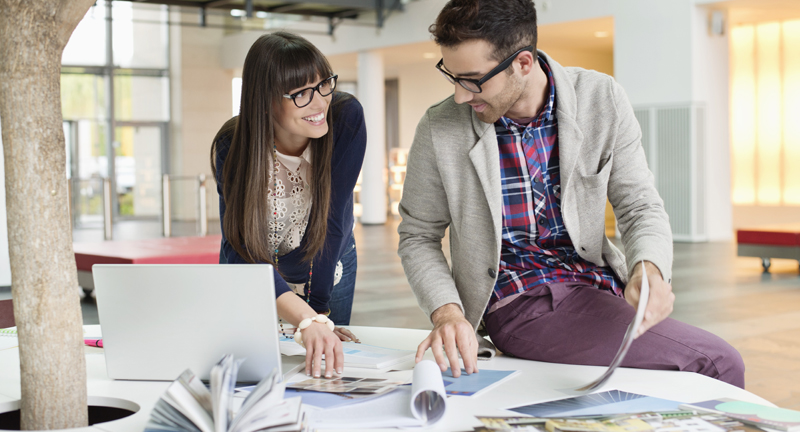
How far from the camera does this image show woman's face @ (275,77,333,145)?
2135 millimetres

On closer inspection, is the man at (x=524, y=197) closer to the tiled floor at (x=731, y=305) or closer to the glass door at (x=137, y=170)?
the tiled floor at (x=731, y=305)

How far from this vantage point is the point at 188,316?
1.46m

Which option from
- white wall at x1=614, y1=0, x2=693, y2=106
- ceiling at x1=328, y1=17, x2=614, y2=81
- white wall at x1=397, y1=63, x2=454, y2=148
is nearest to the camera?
white wall at x1=614, y1=0, x2=693, y2=106

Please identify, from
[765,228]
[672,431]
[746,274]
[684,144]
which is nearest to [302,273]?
[672,431]

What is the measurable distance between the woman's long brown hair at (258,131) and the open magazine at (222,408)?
0.98 meters

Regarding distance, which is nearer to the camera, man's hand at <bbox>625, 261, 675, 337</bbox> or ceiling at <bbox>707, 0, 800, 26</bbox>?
man's hand at <bbox>625, 261, 675, 337</bbox>

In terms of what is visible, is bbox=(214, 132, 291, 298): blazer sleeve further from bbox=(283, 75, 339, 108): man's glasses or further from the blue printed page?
the blue printed page

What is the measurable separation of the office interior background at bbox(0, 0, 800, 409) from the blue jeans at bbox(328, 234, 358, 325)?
2.62 m

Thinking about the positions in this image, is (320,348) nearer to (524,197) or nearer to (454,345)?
(454,345)

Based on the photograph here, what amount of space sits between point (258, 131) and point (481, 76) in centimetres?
67

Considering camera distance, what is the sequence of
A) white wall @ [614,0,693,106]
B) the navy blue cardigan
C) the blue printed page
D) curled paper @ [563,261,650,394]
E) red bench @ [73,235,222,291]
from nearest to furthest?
curled paper @ [563,261,650,394], the blue printed page, the navy blue cardigan, red bench @ [73,235,222,291], white wall @ [614,0,693,106]

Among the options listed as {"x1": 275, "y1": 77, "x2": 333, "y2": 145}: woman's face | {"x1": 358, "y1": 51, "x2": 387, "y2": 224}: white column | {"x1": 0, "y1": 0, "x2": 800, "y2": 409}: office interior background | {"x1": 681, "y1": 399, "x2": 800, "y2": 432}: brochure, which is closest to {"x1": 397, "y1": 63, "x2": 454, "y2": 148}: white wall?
{"x1": 0, "y1": 0, "x2": 800, "y2": 409}: office interior background

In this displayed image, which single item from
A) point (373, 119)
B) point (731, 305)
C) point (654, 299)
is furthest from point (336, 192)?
point (373, 119)

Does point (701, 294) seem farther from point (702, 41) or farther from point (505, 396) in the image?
point (702, 41)
